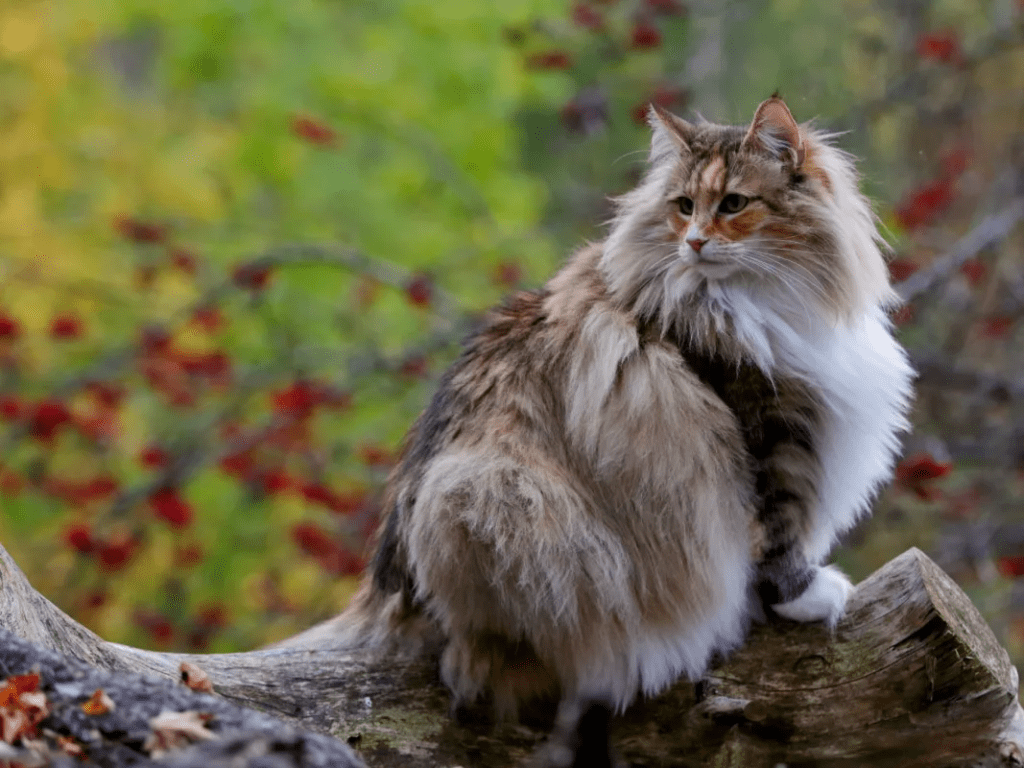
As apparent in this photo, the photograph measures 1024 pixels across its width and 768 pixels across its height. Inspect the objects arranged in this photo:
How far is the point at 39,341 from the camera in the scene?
6.45m

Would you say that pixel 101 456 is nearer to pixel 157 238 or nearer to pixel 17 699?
pixel 157 238

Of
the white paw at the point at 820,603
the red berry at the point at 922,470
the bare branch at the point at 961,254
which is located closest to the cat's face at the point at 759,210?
the white paw at the point at 820,603

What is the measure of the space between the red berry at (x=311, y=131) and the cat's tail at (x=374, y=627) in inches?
Answer: 141

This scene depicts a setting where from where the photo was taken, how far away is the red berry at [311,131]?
243 inches

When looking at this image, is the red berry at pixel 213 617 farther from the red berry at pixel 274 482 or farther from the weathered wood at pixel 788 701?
the weathered wood at pixel 788 701

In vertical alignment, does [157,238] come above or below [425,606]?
above

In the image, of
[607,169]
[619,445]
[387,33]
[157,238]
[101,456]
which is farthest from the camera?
[607,169]

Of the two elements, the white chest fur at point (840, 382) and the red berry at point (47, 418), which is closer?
the white chest fur at point (840, 382)

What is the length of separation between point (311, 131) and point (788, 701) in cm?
438

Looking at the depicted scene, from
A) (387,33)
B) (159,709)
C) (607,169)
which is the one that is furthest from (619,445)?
(607,169)

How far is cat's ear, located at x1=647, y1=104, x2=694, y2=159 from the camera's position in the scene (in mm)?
2973

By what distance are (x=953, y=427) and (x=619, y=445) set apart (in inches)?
157

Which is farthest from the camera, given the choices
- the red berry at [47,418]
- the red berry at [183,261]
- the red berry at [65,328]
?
the red berry at [183,261]

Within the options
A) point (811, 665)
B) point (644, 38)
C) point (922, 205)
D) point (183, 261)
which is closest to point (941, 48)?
Result: point (922, 205)
